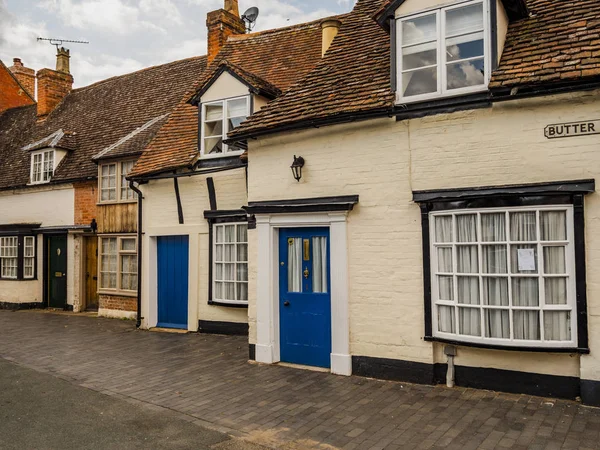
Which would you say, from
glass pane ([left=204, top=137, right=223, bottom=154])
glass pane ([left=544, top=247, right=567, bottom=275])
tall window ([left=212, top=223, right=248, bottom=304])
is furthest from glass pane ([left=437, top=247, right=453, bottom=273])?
glass pane ([left=204, top=137, right=223, bottom=154])

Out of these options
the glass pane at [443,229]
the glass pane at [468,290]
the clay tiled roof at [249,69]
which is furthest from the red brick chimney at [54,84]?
the glass pane at [468,290]

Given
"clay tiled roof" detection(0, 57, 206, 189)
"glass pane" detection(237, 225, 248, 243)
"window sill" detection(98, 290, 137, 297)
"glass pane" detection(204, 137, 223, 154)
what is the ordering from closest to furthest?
"glass pane" detection(237, 225, 248, 243), "glass pane" detection(204, 137, 223, 154), "window sill" detection(98, 290, 137, 297), "clay tiled roof" detection(0, 57, 206, 189)

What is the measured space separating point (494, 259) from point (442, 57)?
3.10m

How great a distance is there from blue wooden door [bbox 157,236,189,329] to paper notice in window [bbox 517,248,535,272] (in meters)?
8.24

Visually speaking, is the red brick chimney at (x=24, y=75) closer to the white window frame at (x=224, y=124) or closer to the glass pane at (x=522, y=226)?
the white window frame at (x=224, y=124)

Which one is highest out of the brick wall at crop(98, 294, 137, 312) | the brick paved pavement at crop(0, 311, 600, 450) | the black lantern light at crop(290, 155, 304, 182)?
the black lantern light at crop(290, 155, 304, 182)

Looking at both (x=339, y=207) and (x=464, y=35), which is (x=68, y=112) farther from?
(x=464, y=35)

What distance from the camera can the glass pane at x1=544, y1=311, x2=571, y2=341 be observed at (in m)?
6.45

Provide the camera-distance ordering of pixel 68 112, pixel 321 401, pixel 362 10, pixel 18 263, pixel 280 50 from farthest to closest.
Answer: pixel 68 112
pixel 18 263
pixel 280 50
pixel 362 10
pixel 321 401

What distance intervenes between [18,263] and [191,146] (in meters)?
9.73

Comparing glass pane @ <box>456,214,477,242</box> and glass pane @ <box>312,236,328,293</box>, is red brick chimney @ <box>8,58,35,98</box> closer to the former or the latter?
glass pane @ <box>312,236,328,293</box>

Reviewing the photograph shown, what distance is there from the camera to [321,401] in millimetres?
6867

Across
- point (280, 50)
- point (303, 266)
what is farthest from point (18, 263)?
point (303, 266)

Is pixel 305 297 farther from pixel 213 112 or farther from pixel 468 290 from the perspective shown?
pixel 213 112
